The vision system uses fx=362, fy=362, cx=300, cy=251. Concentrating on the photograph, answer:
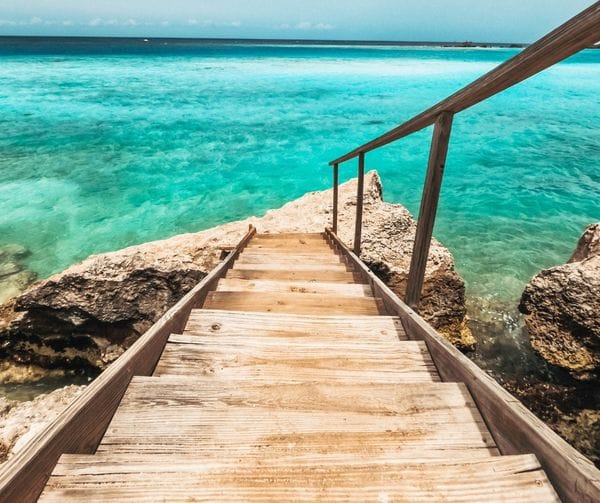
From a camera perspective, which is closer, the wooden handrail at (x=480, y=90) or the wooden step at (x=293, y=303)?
the wooden handrail at (x=480, y=90)

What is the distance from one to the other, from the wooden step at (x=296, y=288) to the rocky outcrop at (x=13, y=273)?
467 cm

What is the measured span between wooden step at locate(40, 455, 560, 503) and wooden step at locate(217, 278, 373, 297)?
178 cm

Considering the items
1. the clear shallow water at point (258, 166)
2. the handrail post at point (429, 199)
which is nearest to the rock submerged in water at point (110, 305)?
the clear shallow water at point (258, 166)

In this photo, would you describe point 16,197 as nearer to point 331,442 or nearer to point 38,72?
point 331,442

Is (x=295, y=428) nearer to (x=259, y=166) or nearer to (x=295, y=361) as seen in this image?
(x=295, y=361)

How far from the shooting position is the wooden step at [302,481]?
0.92 m

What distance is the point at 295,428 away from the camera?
1.19 meters

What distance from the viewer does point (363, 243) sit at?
4.82 m

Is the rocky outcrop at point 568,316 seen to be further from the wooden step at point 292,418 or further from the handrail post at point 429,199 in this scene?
the wooden step at point 292,418

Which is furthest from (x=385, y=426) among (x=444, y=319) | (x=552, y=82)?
(x=552, y=82)

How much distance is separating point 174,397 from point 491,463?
1029 mm

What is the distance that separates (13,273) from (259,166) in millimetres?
8464

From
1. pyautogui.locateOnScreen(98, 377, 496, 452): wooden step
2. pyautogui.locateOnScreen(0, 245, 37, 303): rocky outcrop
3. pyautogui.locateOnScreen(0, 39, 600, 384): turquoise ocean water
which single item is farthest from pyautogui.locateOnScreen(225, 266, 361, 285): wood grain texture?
Result: pyautogui.locateOnScreen(0, 245, 37, 303): rocky outcrop

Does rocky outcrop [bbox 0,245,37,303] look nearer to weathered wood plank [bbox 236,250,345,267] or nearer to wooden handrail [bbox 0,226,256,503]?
weathered wood plank [bbox 236,250,345,267]
